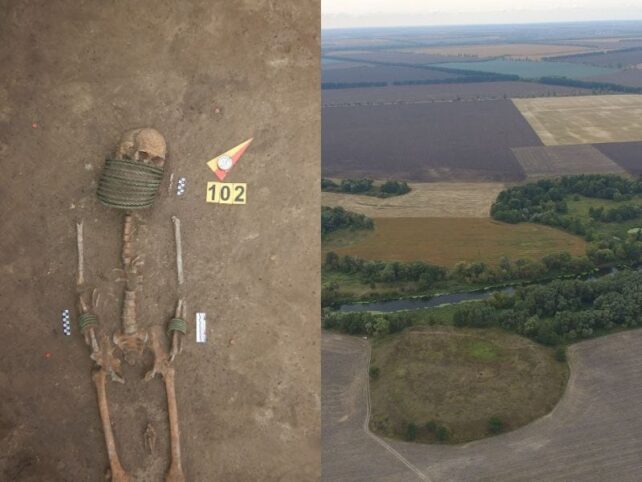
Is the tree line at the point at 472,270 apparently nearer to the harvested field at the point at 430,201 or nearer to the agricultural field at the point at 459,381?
the agricultural field at the point at 459,381

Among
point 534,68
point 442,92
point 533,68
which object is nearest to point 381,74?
point 442,92

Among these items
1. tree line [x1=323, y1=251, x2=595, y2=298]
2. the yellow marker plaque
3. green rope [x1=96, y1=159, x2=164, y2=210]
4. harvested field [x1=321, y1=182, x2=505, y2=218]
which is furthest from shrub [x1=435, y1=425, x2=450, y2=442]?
harvested field [x1=321, y1=182, x2=505, y2=218]

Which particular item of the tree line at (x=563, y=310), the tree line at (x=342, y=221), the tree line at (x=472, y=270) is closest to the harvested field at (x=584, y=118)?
the tree line at (x=342, y=221)

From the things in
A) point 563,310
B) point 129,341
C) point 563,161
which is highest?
point 129,341

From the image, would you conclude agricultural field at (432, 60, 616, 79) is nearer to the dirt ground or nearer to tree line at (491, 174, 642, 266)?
tree line at (491, 174, 642, 266)

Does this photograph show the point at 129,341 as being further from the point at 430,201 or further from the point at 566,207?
the point at 430,201

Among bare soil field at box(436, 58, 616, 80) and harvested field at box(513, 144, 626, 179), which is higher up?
bare soil field at box(436, 58, 616, 80)
